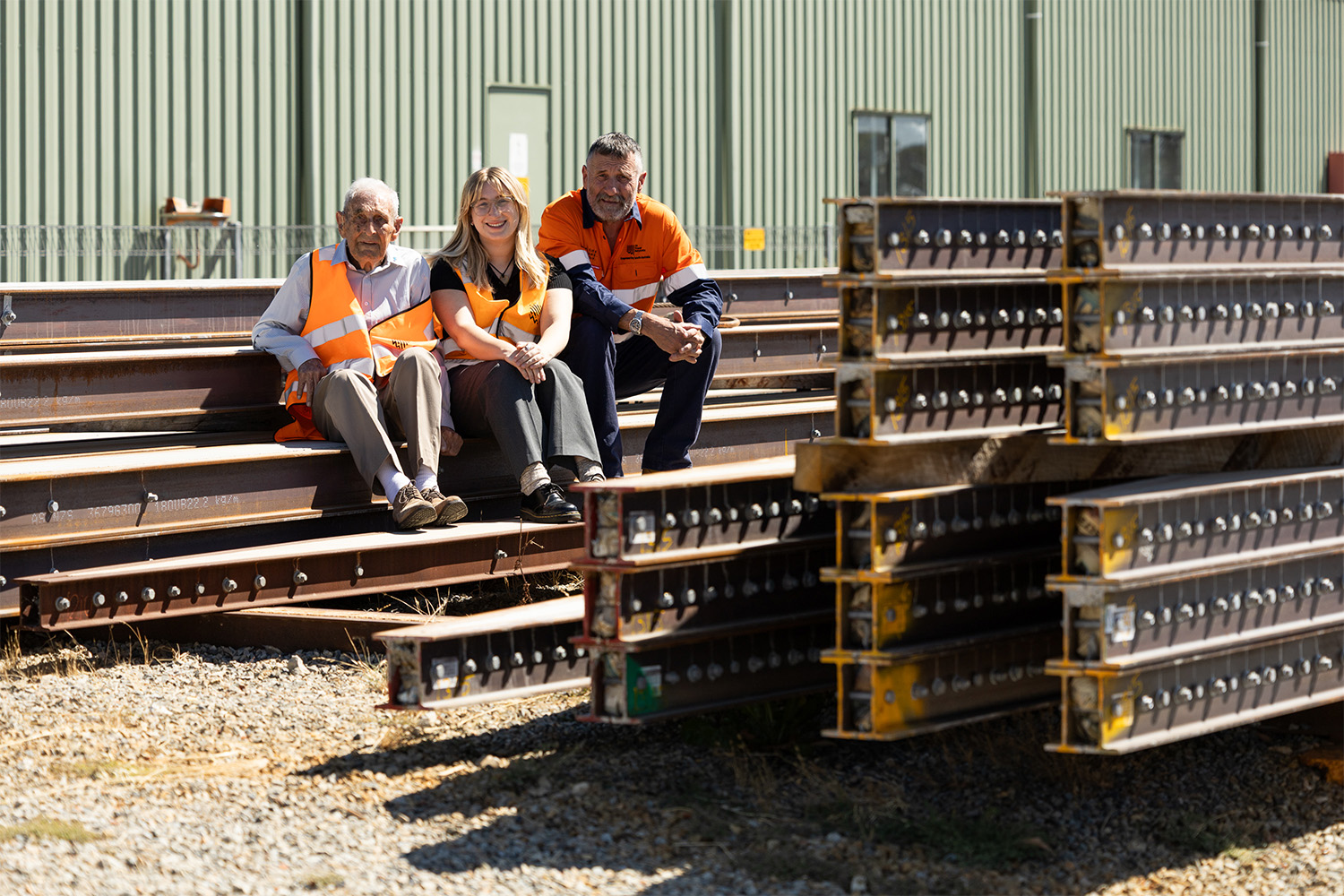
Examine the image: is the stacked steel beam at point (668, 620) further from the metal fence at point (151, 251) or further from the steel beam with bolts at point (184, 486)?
the metal fence at point (151, 251)

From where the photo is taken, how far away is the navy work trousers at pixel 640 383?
6922mm

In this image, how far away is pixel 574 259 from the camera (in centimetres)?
710

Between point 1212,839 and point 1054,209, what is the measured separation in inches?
76.9

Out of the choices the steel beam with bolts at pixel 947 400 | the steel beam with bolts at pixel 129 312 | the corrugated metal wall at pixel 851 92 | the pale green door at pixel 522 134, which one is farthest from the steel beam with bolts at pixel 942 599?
the corrugated metal wall at pixel 851 92

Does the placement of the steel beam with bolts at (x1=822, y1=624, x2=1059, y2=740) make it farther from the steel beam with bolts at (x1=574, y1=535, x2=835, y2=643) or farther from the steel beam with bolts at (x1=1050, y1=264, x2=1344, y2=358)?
the steel beam with bolts at (x1=1050, y1=264, x2=1344, y2=358)

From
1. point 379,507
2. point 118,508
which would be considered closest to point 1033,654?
point 379,507

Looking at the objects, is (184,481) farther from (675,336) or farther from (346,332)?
(675,336)

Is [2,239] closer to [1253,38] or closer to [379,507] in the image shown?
[379,507]

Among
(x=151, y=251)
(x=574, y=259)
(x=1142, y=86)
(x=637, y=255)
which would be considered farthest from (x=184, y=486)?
(x=1142, y=86)

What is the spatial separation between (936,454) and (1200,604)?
854 millimetres

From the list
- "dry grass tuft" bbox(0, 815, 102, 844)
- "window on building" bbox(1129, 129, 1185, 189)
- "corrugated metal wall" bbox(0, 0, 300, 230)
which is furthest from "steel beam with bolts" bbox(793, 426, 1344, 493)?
"window on building" bbox(1129, 129, 1185, 189)

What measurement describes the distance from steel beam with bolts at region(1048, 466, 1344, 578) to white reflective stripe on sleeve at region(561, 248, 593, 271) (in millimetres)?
2701

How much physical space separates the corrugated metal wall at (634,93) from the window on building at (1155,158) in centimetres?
20

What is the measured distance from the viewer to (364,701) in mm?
5488
